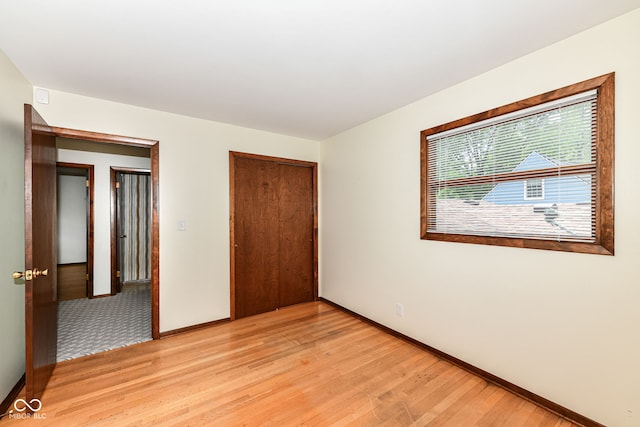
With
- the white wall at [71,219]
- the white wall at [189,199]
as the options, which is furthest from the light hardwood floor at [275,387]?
the white wall at [71,219]

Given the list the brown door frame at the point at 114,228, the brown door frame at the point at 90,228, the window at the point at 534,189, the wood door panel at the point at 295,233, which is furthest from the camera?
the brown door frame at the point at 114,228

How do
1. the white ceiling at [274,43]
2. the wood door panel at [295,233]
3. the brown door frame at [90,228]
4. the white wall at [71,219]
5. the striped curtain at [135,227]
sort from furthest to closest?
1. the striped curtain at [135,227]
2. the white wall at [71,219]
3. the brown door frame at [90,228]
4. the wood door panel at [295,233]
5. the white ceiling at [274,43]

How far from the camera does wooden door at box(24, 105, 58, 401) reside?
1.75 metres

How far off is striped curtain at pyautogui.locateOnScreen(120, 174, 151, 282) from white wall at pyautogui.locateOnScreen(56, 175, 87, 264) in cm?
60

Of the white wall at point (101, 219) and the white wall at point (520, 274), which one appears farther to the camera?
the white wall at point (101, 219)

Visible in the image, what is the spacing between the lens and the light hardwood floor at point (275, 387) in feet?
5.88

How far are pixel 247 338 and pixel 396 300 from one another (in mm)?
1651

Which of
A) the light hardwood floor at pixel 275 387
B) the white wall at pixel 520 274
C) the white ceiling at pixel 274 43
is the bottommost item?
the light hardwood floor at pixel 275 387

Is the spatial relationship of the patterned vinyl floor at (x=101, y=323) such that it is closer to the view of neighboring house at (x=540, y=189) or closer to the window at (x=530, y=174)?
the window at (x=530, y=174)

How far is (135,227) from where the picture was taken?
5.42m

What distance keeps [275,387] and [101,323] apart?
2.62 metres

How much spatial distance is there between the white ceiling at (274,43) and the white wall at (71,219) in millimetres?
3073

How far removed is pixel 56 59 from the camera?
2.00 meters

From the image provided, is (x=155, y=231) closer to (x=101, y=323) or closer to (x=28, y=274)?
(x=28, y=274)
